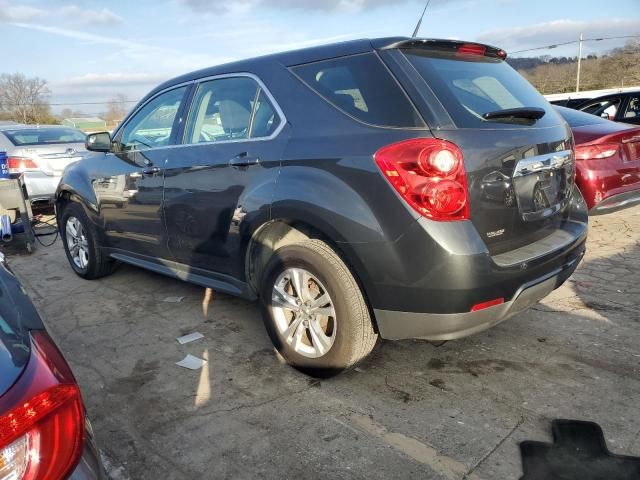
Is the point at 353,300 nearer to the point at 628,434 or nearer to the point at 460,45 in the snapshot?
the point at 628,434

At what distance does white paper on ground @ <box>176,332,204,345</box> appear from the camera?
11.9ft

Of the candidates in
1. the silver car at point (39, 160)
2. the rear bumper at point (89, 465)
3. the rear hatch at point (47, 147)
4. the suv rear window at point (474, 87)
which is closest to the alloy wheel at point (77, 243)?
the rear hatch at point (47, 147)

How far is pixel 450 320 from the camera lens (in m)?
2.43

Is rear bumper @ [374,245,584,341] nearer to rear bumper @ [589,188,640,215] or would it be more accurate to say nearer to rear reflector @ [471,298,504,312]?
→ rear reflector @ [471,298,504,312]

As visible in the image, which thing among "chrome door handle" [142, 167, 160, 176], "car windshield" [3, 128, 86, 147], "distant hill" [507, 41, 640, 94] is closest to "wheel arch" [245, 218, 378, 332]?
"chrome door handle" [142, 167, 160, 176]

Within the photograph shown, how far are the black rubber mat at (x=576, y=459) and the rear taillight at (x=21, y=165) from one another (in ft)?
25.6

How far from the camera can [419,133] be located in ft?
7.86

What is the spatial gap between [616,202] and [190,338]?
167 inches

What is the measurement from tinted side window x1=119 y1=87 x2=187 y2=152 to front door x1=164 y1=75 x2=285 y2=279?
27cm

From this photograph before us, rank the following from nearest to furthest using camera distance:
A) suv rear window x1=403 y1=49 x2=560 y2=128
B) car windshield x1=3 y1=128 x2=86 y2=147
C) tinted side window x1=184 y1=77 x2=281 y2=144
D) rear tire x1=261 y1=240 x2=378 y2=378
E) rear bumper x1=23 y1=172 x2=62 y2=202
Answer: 1. suv rear window x1=403 y1=49 x2=560 y2=128
2. rear tire x1=261 y1=240 x2=378 y2=378
3. tinted side window x1=184 y1=77 x2=281 y2=144
4. rear bumper x1=23 y1=172 x2=62 y2=202
5. car windshield x1=3 y1=128 x2=86 y2=147

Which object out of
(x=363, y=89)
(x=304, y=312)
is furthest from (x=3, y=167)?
(x=363, y=89)

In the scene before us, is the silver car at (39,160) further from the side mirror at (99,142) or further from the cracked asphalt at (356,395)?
the cracked asphalt at (356,395)

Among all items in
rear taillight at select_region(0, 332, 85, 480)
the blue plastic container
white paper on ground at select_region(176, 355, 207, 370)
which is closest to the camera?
rear taillight at select_region(0, 332, 85, 480)

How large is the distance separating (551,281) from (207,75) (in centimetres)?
262
